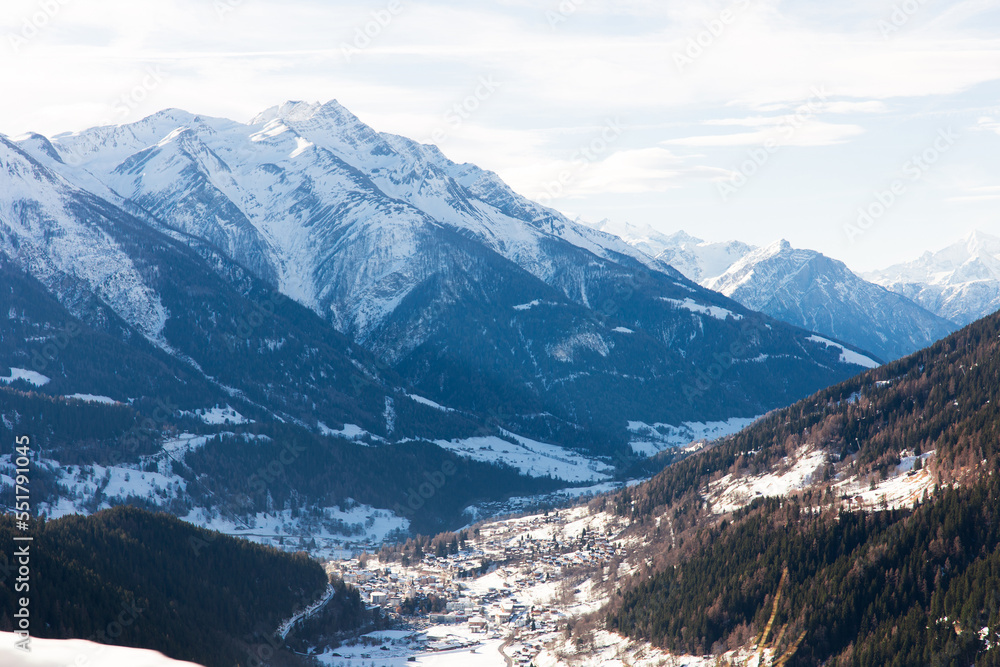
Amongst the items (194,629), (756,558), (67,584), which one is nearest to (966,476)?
(756,558)

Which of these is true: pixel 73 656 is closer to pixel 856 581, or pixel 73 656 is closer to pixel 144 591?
pixel 144 591

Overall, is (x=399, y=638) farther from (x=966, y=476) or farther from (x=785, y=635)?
(x=966, y=476)

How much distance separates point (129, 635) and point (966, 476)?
160594mm

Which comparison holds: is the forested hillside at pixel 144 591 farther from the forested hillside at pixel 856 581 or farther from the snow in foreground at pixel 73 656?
the snow in foreground at pixel 73 656

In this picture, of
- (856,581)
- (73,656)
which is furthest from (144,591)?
(73,656)

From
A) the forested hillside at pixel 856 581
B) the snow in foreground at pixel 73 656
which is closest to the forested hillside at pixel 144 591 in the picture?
the forested hillside at pixel 856 581

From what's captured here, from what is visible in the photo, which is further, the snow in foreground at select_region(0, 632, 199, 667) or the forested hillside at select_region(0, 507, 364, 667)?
the forested hillside at select_region(0, 507, 364, 667)

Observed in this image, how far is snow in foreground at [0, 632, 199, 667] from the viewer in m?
22.2

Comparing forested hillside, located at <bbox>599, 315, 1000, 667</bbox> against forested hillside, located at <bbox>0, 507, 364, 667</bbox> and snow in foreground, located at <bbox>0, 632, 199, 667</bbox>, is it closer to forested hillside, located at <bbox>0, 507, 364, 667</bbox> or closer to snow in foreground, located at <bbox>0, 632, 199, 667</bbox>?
forested hillside, located at <bbox>0, 507, 364, 667</bbox>

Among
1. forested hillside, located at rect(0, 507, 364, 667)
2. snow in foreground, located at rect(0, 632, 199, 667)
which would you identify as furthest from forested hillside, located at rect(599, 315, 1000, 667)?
snow in foreground, located at rect(0, 632, 199, 667)

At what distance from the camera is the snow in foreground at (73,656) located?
22156 mm

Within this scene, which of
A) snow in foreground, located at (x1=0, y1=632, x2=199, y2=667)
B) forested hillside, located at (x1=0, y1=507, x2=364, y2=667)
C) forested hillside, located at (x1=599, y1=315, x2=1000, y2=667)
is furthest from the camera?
forested hillside, located at (x1=0, y1=507, x2=364, y2=667)

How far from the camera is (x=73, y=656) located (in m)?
22.9

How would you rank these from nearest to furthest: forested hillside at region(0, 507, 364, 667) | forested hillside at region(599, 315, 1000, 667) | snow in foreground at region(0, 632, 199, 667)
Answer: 1. snow in foreground at region(0, 632, 199, 667)
2. forested hillside at region(599, 315, 1000, 667)
3. forested hillside at region(0, 507, 364, 667)
